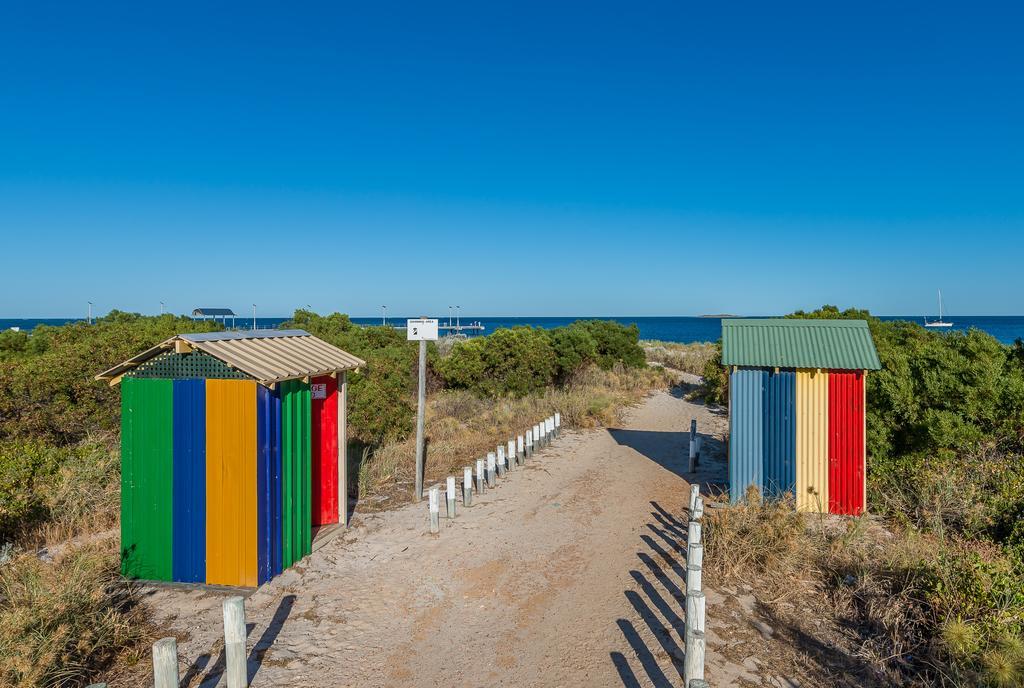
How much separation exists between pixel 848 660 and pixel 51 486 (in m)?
11.1

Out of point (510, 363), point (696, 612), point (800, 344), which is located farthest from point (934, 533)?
point (510, 363)

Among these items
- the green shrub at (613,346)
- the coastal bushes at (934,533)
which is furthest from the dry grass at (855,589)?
the green shrub at (613,346)

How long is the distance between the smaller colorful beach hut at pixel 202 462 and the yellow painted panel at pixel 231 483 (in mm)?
12

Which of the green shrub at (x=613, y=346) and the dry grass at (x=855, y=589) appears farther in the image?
the green shrub at (x=613, y=346)

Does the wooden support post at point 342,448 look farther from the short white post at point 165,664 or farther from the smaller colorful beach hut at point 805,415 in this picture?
the smaller colorful beach hut at point 805,415

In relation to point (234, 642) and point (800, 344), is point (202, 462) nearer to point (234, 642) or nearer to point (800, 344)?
point (234, 642)

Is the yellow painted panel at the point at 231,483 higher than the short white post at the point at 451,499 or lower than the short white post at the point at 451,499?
higher

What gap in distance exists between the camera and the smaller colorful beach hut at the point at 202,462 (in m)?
6.77

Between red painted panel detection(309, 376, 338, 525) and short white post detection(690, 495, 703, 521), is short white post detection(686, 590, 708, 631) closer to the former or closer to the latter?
short white post detection(690, 495, 703, 521)

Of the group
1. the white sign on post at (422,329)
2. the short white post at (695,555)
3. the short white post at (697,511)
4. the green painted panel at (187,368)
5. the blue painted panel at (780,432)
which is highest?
the white sign on post at (422,329)

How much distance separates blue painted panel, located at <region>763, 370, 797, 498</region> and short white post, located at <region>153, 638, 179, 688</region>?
28.7 ft

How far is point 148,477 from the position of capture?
6.94 meters

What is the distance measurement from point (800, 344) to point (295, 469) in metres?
8.37

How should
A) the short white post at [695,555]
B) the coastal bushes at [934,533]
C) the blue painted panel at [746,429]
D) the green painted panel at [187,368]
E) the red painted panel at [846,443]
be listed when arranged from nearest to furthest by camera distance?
the coastal bushes at [934,533]
the short white post at [695,555]
the green painted panel at [187,368]
the red painted panel at [846,443]
the blue painted panel at [746,429]
